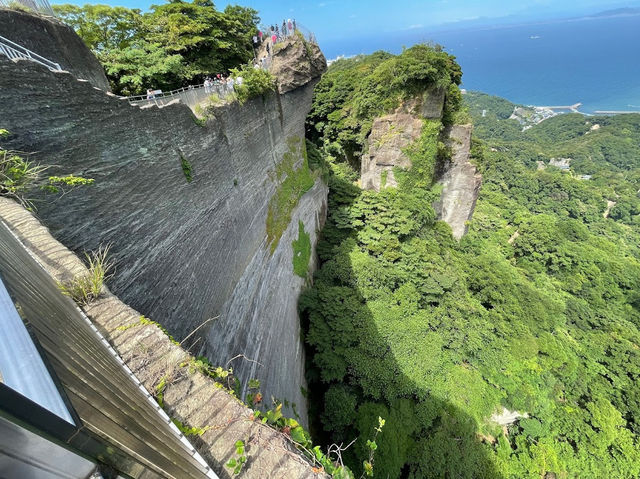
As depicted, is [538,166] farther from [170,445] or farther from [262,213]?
[170,445]

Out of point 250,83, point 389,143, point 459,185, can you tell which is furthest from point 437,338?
point 459,185

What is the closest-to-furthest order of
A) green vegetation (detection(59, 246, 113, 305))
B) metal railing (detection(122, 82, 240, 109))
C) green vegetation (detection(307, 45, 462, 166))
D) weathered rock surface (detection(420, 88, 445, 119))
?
1. green vegetation (detection(59, 246, 113, 305))
2. metal railing (detection(122, 82, 240, 109))
3. green vegetation (detection(307, 45, 462, 166))
4. weathered rock surface (detection(420, 88, 445, 119))

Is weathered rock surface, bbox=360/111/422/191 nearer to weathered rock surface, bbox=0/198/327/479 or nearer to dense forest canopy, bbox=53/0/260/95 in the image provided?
dense forest canopy, bbox=53/0/260/95

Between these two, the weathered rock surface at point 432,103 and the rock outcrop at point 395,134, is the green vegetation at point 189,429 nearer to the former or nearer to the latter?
the rock outcrop at point 395,134

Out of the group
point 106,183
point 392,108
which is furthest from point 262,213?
point 392,108

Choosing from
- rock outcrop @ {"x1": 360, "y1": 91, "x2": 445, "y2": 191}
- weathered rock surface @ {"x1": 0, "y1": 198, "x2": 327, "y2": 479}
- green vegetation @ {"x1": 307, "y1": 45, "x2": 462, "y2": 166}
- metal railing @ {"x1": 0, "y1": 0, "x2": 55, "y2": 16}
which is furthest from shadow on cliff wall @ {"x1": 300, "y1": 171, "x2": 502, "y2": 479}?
green vegetation @ {"x1": 307, "y1": 45, "x2": 462, "y2": 166}

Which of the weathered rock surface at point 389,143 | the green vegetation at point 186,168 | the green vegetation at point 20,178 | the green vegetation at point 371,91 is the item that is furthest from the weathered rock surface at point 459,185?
the green vegetation at point 20,178

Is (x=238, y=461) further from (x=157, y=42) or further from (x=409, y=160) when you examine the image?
(x=409, y=160)
